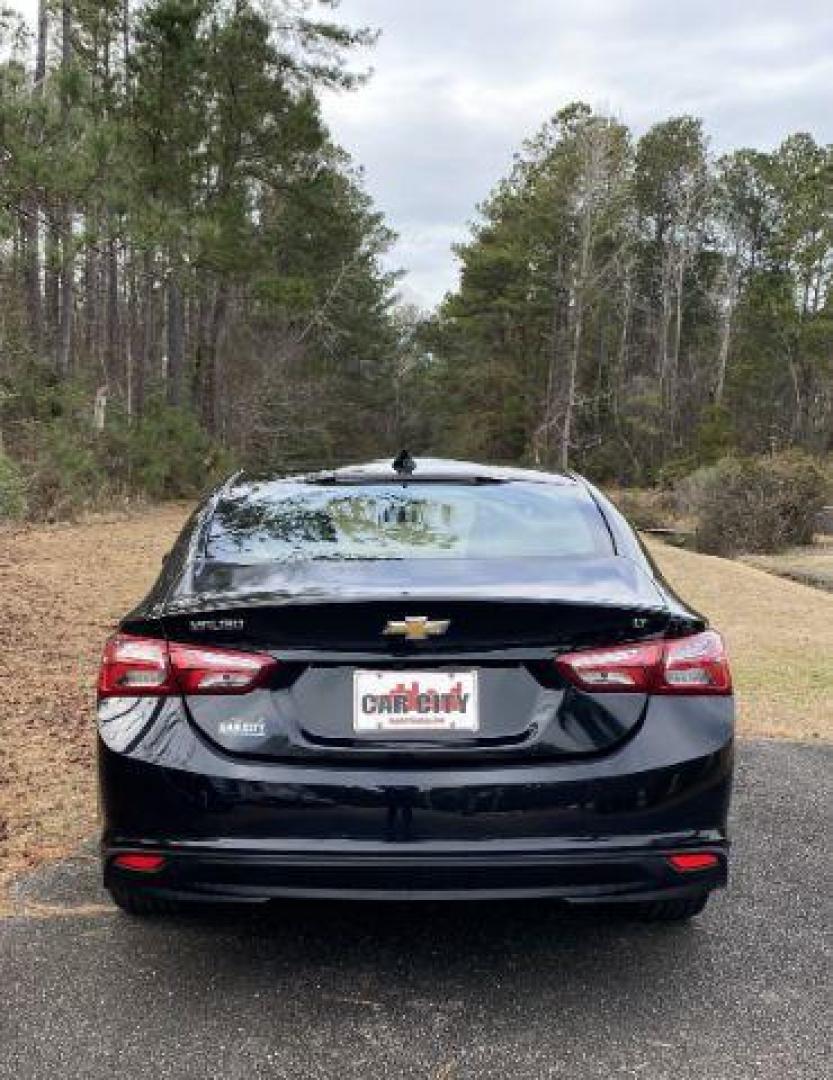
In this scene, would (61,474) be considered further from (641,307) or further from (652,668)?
(641,307)

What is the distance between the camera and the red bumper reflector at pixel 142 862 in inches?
107

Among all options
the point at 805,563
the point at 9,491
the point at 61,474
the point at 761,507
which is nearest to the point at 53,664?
the point at 9,491

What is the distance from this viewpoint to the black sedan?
261cm

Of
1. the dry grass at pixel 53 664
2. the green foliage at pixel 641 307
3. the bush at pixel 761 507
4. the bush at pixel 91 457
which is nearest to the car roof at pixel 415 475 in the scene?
the dry grass at pixel 53 664

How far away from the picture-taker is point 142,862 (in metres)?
2.73

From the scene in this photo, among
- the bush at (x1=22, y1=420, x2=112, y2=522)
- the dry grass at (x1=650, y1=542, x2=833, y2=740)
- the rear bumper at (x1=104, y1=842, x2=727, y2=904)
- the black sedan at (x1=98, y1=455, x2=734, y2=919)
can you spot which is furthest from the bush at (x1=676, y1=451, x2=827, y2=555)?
the rear bumper at (x1=104, y1=842, x2=727, y2=904)

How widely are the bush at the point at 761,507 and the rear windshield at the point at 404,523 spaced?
20.3 m

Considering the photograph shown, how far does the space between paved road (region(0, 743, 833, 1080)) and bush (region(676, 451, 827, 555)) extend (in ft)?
66.5

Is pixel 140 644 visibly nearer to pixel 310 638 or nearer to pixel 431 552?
pixel 310 638

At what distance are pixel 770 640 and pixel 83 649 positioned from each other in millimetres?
6226

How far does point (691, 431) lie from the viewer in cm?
5103

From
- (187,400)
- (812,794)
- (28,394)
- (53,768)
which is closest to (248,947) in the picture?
(53,768)

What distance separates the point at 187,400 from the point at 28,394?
504 inches

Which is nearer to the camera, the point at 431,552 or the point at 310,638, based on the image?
the point at 310,638
